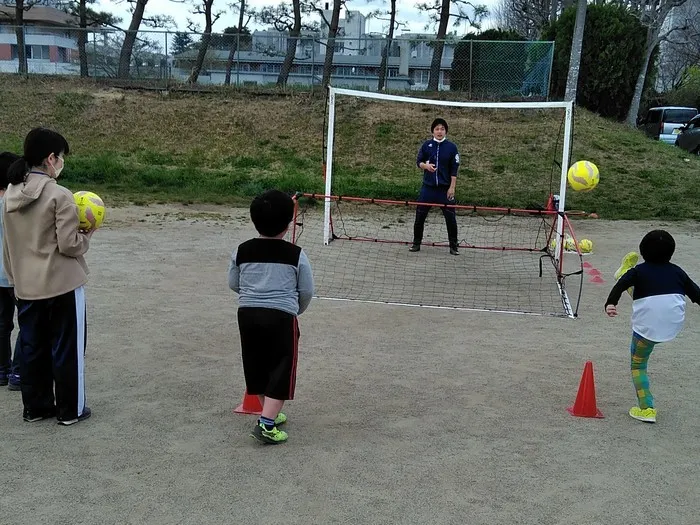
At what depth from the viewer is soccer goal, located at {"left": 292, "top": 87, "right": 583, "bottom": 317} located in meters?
7.79

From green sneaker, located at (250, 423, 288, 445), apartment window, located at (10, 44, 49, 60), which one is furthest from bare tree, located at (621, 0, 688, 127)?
green sneaker, located at (250, 423, 288, 445)

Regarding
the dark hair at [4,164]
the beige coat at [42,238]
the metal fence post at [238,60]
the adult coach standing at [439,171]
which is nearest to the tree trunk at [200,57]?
the metal fence post at [238,60]

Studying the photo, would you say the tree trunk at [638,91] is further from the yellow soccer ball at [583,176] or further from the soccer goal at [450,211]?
the yellow soccer ball at [583,176]

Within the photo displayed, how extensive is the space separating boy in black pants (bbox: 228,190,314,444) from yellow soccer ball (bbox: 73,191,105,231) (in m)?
1.02

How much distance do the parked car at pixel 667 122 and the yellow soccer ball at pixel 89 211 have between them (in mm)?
24827

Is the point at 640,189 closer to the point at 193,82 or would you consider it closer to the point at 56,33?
the point at 193,82

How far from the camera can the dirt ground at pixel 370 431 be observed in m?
3.23

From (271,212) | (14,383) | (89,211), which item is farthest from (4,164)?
(271,212)

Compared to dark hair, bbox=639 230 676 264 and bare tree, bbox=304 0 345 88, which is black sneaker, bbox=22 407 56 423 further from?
bare tree, bbox=304 0 345 88

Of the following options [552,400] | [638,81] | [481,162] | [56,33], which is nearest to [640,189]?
[481,162]

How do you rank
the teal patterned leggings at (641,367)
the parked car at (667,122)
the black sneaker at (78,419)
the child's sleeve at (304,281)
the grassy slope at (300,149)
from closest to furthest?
the child's sleeve at (304,281) → the black sneaker at (78,419) → the teal patterned leggings at (641,367) → the grassy slope at (300,149) → the parked car at (667,122)

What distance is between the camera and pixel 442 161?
925 cm

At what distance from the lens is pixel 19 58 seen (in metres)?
22.0

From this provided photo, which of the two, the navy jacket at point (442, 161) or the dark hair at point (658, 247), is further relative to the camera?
the navy jacket at point (442, 161)
